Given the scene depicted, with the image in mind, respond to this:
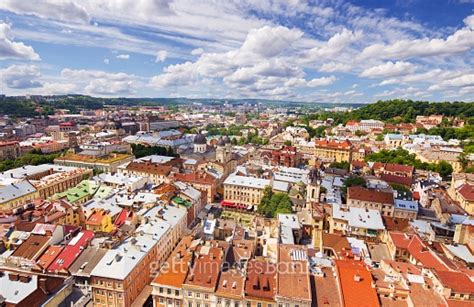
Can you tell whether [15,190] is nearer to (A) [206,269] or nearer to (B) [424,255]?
(A) [206,269]

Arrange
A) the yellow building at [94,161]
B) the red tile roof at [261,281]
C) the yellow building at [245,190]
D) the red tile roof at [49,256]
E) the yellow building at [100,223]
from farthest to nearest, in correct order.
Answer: the yellow building at [94,161] < the yellow building at [245,190] < the yellow building at [100,223] < the red tile roof at [49,256] < the red tile roof at [261,281]

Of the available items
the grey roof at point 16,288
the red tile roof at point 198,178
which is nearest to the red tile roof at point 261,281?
the grey roof at point 16,288

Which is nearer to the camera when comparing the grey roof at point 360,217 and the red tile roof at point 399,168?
the grey roof at point 360,217

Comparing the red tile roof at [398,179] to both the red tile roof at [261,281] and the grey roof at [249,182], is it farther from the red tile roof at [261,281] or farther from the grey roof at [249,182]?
the red tile roof at [261,281]

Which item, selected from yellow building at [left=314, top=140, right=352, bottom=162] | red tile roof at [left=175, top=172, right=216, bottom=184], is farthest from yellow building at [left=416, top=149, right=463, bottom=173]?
red tile roof at [left=175, top=172, right=216, bottom=184]

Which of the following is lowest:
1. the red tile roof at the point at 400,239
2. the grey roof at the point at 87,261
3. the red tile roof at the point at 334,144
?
the grey roof at the point at 87,261

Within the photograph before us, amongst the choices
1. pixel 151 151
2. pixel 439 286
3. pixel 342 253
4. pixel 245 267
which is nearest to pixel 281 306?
pixel 245 267

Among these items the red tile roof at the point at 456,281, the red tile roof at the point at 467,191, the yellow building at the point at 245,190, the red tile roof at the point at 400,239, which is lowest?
the yellow building at the point at 245,190

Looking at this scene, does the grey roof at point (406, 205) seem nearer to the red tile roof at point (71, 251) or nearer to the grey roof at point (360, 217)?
the grey roof at point (360, 217)

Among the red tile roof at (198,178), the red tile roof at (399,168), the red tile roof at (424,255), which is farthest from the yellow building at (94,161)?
the red tile roof at (399,168)

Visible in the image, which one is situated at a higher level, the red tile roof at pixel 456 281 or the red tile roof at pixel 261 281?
the red tile roof at pixel 456 281

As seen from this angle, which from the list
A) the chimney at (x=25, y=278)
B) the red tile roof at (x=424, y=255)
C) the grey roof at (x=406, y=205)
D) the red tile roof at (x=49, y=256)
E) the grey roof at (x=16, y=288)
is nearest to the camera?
the grey roof at (x=16, y=288)
